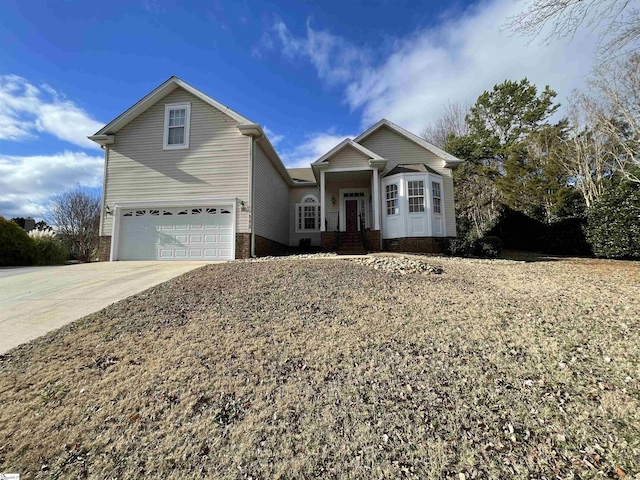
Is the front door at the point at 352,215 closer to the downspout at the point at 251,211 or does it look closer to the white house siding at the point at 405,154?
the white house siding at the point at 405,154

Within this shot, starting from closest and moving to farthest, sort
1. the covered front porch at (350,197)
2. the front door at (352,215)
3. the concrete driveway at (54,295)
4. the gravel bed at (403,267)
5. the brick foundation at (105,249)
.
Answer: the concrete driveway at (54,295)
the gravel bed at (403,267)
the brick foundation at (105,249)
the covered front porch at (350,197)
the front door at (352,215)

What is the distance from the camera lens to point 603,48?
22.6 ft

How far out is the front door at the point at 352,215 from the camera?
565 inches

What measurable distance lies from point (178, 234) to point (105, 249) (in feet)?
10.1

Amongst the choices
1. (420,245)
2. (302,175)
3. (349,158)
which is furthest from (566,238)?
(302,175)

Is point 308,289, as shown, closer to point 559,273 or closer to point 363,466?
point 363,466

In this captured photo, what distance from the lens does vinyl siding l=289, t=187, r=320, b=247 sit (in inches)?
651

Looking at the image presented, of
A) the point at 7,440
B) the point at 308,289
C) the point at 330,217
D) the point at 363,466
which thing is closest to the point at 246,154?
the point at 330,217

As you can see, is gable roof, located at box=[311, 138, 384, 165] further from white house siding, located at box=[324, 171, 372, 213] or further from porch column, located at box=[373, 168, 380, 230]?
white house siding, located at box=[324, 171, 372, 213]

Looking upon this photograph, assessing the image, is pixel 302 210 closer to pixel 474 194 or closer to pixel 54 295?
pixel 54 295

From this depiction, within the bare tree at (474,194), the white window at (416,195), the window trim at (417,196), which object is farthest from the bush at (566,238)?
the white window at (416,195)

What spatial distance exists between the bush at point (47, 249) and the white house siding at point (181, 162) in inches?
90.3

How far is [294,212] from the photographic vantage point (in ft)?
55.8

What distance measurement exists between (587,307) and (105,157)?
52.2ft
